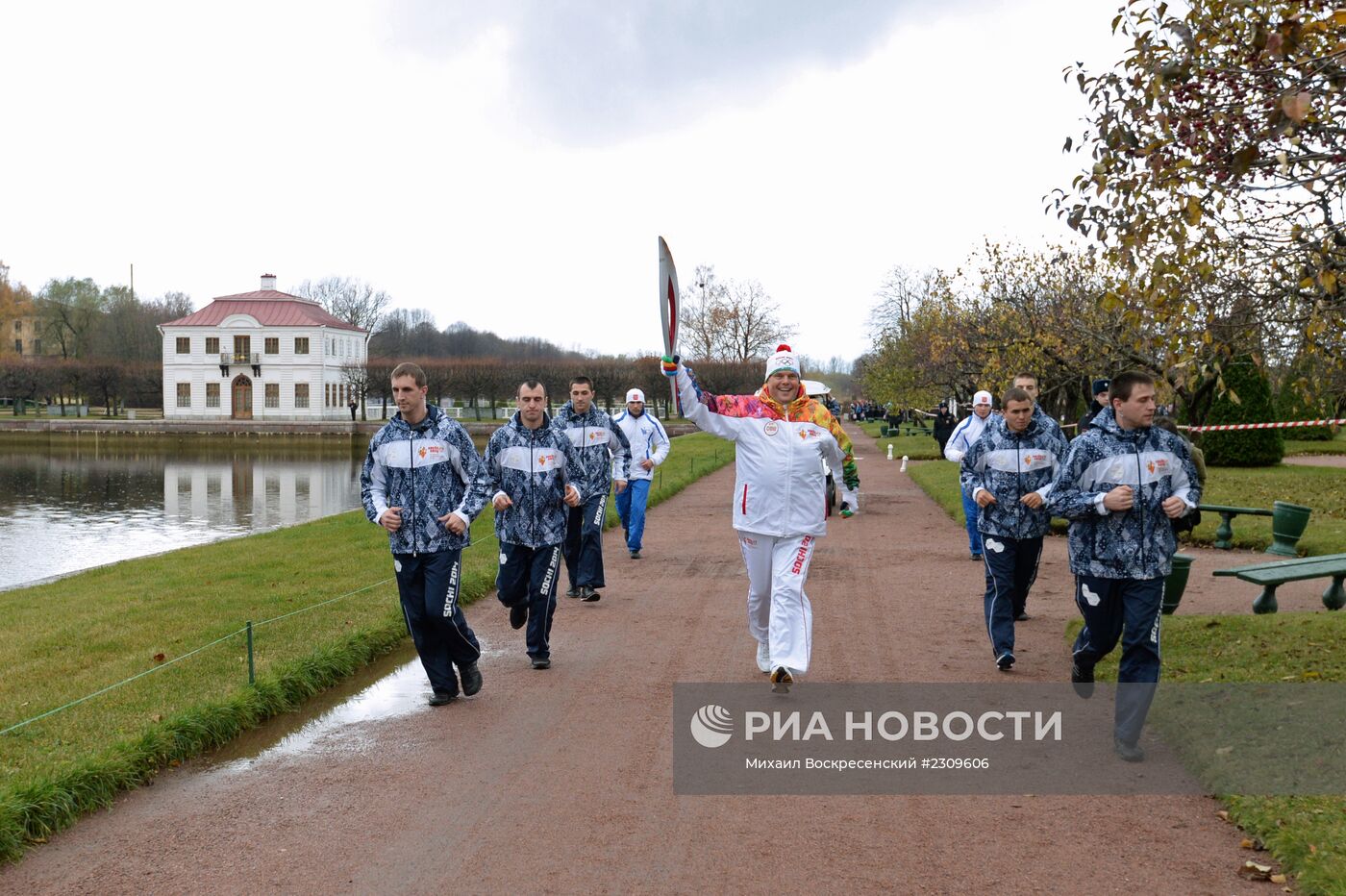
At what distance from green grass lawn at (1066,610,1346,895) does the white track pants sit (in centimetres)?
214

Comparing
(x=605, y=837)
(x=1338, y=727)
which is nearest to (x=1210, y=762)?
(x=1338, y=727)

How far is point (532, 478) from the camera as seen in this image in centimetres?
834

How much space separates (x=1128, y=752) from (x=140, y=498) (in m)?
31.0

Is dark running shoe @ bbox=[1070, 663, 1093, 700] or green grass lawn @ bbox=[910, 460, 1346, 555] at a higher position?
dark running shoe @ bbox=[1070, 663, 1093, 700]

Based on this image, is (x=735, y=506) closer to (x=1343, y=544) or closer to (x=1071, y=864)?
(x=1071, y=864)

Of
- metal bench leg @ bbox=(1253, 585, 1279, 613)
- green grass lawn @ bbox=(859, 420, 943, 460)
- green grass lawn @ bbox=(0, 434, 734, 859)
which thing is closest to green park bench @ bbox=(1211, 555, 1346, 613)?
metal bench leg @ bbox=(1253, 585, 1279, 613)

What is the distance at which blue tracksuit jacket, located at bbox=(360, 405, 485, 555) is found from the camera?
7113 mm

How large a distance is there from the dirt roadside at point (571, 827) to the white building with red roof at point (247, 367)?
276ft

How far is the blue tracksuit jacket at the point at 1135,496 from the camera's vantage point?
Answer: 20.2ft

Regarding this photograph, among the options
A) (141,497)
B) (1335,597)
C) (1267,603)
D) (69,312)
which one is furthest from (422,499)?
(69,312)

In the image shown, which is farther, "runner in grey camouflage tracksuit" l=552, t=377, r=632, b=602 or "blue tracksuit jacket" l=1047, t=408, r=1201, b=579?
"runner in grey camouflage tracksuit" l=552, t=377, r=632, b=602

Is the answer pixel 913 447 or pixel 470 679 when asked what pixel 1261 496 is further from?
pixel 913 447

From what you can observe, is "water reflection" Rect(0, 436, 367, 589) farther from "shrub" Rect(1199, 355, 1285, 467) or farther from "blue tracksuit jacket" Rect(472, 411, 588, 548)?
"shrub" Rect(1199, 355, 1285, 467)

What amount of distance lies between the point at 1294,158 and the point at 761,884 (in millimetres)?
6043
